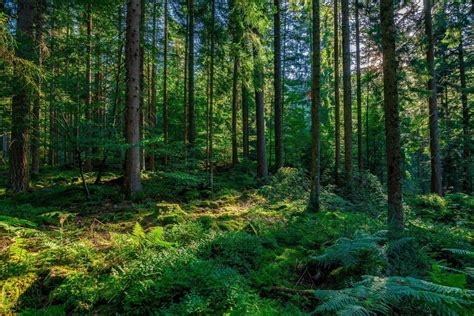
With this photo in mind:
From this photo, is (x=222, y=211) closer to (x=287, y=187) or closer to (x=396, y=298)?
(x=287, y=187)

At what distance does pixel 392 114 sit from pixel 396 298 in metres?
3.79

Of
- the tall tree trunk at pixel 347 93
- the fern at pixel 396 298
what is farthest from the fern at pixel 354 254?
the tall tree trunk at pixel 347 93

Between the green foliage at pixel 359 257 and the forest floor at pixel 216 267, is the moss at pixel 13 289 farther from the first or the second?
the green foliage at pixel 359 257

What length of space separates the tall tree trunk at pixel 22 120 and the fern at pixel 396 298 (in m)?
8.77

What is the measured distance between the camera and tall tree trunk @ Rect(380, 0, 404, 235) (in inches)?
206

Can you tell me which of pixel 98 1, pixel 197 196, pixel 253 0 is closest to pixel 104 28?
pixel 98 1

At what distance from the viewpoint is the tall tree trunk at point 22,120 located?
25.3 feet

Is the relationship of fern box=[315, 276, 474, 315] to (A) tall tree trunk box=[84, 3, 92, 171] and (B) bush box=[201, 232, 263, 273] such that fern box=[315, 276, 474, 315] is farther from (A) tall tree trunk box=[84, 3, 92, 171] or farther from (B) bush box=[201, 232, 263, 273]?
(A) tall tree trunk box=[84, 3, 92, 171]

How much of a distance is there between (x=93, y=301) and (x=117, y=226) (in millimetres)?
2756

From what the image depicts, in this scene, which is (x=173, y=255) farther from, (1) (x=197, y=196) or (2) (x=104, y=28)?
(2) (x=104, y=28)

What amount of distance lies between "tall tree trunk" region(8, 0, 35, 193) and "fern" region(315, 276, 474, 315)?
8770 millimetres

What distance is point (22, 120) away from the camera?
26.9ft

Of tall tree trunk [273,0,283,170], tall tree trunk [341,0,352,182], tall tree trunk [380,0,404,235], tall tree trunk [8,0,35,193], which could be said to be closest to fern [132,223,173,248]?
tall tree trunk [380,0,404,235]

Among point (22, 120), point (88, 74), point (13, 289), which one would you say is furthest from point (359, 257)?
point (88, 74)
